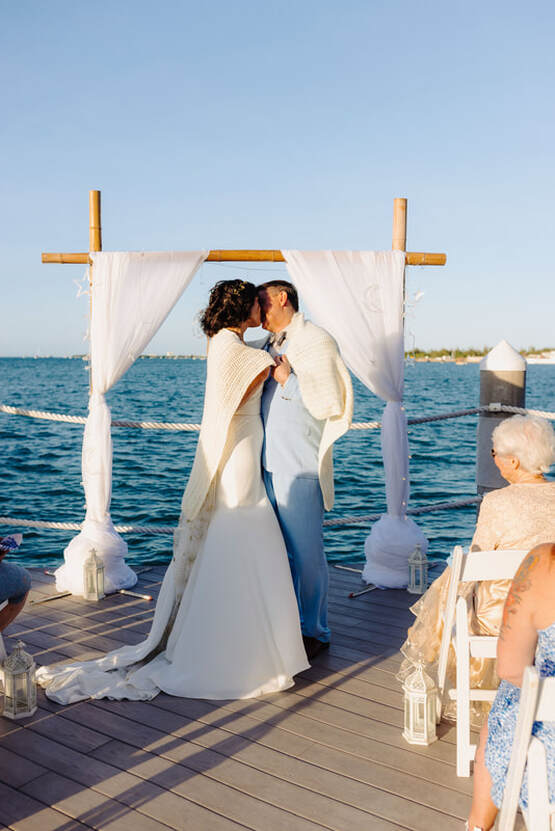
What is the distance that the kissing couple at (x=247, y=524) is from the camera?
260 cm

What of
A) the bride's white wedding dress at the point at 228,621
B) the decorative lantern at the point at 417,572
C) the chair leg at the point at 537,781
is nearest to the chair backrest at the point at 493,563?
the chair leg at the point at 537,781

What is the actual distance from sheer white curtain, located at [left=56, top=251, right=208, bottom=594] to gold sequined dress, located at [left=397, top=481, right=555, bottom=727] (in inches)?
74.7

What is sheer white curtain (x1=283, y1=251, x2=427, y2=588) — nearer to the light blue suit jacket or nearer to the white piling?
the white piling

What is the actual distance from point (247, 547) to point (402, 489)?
1.52 meters

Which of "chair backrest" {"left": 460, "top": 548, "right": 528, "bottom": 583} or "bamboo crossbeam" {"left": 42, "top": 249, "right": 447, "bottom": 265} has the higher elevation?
"bamboo crossbeam" {"left": 42, "top": 249, "right": 447, "bottom": 265}

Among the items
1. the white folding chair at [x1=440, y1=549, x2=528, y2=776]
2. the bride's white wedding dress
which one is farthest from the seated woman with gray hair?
the bride's white wedding dress

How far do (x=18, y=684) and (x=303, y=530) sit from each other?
1213 mm

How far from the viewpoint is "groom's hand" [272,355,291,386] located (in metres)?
2.82

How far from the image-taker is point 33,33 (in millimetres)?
7410

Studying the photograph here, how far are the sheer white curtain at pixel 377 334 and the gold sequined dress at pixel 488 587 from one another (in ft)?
4.41

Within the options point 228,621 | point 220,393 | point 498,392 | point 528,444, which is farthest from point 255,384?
point 498,392

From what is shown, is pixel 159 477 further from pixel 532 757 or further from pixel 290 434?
pixel 532 757

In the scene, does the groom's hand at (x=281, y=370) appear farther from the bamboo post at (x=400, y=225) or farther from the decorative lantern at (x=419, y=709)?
the bamboo post at (x=400, y=225)

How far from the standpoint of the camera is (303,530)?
9.62ft
